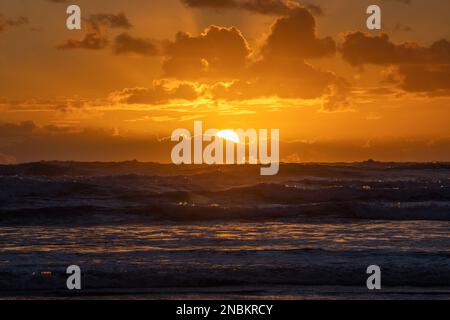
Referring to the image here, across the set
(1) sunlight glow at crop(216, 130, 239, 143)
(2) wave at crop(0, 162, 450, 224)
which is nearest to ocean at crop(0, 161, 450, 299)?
(2) wave at crop(0, 162, 450, 224)

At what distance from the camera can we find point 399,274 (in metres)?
16.4

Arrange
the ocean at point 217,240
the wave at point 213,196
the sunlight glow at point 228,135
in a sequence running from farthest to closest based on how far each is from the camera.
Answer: the sunlight glow at point 228,135 < the wave at point 213,196 < the ocean at point 217,240

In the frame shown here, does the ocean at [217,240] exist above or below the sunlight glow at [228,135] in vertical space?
below

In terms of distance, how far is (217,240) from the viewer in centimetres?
2195

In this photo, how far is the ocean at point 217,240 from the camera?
1545 centimetres

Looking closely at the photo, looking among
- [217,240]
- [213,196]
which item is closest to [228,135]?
[213,196]

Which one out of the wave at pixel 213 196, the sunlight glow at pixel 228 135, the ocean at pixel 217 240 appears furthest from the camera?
the sunlight glow at pixel 228 135

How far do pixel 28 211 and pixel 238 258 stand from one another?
15.3m

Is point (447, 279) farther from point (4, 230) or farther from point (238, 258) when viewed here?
point (4, 230)

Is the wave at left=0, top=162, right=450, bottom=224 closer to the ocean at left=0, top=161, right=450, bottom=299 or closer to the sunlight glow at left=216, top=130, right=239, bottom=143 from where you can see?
the ocean at left=0, top=161, right=450, bottom=299

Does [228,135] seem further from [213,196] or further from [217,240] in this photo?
[217,240]

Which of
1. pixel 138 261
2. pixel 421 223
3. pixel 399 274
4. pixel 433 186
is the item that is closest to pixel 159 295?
pixel 138 261

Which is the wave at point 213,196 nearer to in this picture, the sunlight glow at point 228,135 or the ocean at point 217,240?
the ocean at point 217,240

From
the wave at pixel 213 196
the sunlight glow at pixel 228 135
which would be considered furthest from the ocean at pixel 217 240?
the sunlight glow at pixel 228 135
